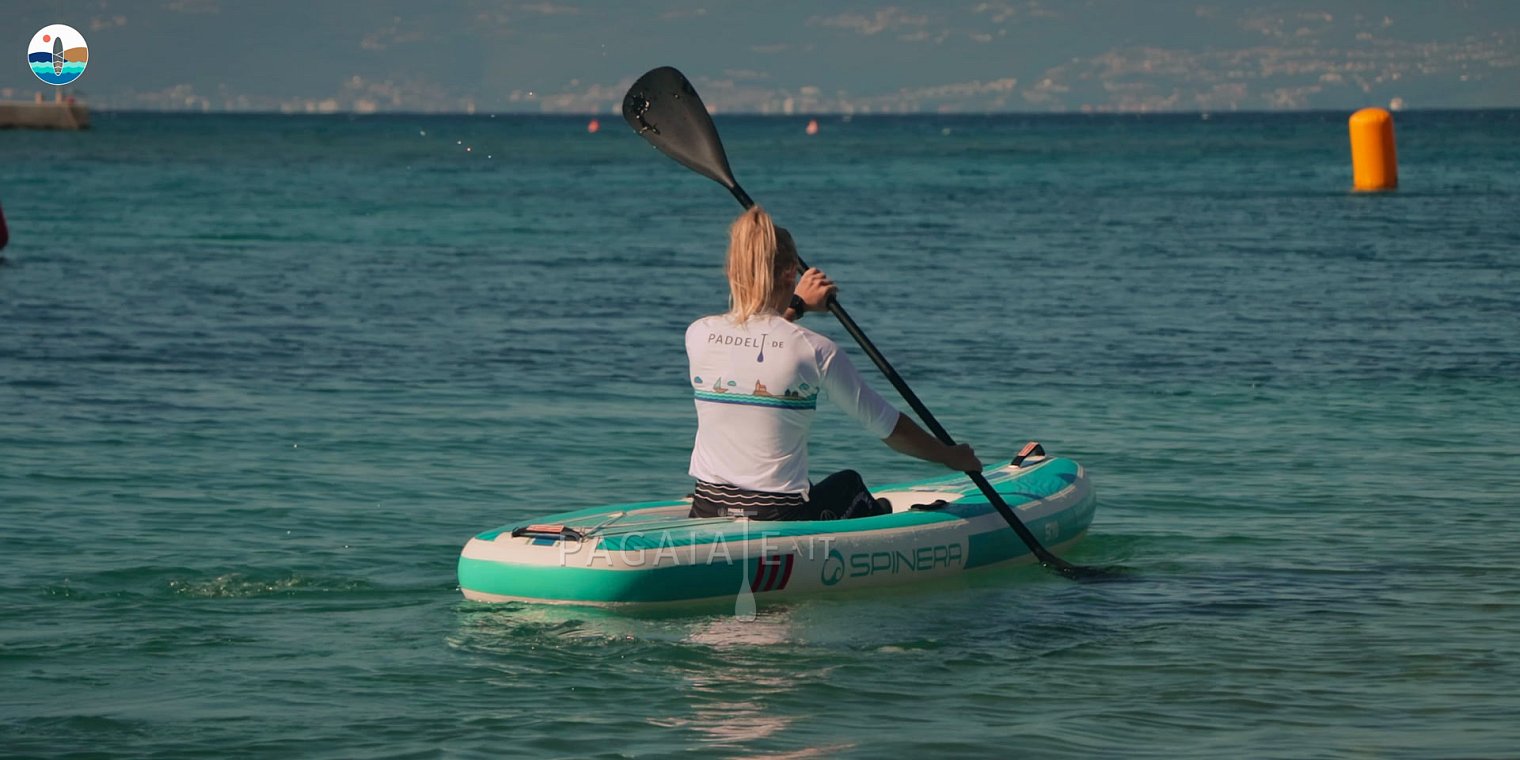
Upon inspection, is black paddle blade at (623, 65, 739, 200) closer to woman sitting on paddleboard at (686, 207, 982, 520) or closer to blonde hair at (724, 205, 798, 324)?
woman sitting on paddleboard at (686, 207, 982, 520)

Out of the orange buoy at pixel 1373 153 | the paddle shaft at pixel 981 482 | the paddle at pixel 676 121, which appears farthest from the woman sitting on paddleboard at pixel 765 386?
the orange buoy at pixel 1373 153

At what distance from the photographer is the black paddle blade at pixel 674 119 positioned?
9.02m

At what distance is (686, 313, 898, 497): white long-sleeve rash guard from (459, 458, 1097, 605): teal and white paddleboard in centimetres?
→ 30

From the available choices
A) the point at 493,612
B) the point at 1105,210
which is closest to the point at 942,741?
the point at 493,612

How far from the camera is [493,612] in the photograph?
296 inches

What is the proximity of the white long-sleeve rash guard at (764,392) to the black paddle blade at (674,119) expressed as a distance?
6.08 ft

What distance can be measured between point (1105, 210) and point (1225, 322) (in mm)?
21410

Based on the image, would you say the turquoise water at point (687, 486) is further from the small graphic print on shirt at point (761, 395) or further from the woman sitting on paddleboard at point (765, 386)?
the small graphic print on shirt at point (761, 395)

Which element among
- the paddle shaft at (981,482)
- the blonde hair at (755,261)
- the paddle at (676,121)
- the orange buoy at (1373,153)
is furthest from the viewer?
the orange buoy at (1373,153)

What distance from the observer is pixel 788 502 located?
24.8ft

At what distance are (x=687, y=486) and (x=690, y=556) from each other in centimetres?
337

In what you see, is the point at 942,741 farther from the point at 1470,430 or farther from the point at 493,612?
the point at 1470,430

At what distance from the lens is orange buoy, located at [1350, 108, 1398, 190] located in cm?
3991

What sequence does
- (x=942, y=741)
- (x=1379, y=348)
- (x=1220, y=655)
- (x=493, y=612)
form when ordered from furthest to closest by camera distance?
1. (x=1379, y=348)
2. (x=493, y=612)
3. (x=1220, y=655)
4. (x=942, y=741)
